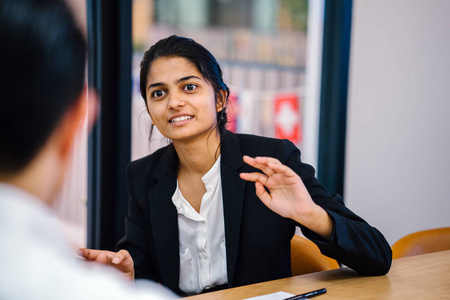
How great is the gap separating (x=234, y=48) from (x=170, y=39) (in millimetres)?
1462

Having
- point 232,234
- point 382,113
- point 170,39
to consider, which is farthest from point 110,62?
point 382,113

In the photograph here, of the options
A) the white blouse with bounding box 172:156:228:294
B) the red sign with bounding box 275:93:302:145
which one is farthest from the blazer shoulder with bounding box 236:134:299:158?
the red sign with bounding box 275:93:302:145

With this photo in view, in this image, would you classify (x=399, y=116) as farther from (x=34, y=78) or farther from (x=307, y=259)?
(x=34, y=78)

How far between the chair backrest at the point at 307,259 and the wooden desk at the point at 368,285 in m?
0.23

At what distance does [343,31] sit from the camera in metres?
2.98

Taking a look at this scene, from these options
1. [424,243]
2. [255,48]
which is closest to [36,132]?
[424,243]

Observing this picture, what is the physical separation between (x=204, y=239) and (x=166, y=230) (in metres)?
0.14

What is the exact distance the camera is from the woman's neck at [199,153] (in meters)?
1.57

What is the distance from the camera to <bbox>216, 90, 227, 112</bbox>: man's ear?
5.29 feet

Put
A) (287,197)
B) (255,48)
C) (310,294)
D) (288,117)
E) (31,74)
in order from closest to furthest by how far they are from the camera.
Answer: (31,74)
(310,294)
(287,197)
(255,48)
(288,117)

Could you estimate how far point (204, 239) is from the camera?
1527 millimetres

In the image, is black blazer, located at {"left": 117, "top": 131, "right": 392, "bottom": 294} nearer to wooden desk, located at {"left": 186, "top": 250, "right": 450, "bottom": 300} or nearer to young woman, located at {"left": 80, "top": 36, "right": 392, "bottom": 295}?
young woman, located at {"left": 80, "top": 36, "right": 392, "bottom": 295}

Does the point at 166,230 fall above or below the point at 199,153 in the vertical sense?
below

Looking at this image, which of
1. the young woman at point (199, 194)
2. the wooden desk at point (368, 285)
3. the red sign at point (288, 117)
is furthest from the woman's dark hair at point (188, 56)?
the red sign at point (288, 117)
